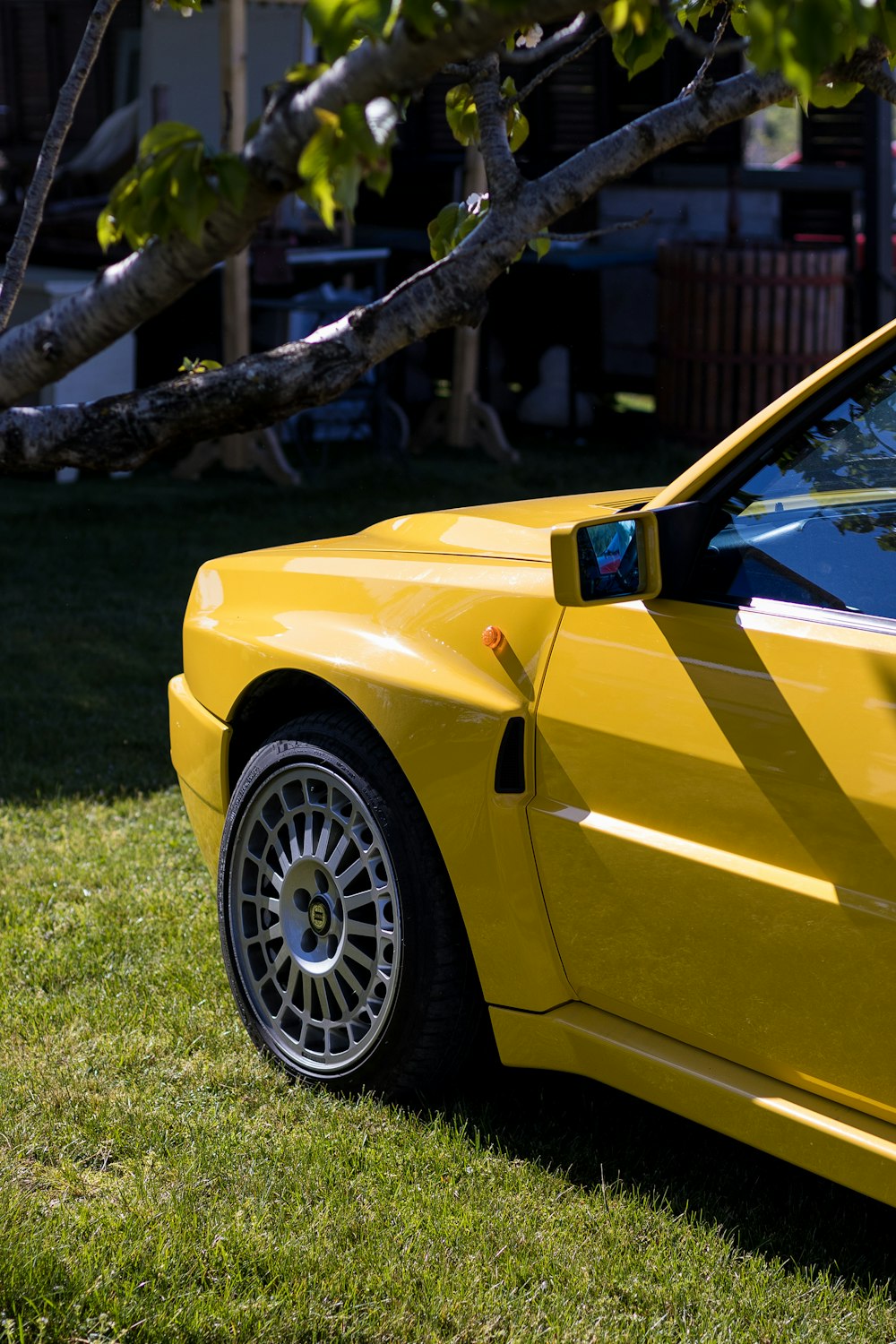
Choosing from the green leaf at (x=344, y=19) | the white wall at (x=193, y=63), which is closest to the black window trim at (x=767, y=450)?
the green leaf at (x=344, y=19)

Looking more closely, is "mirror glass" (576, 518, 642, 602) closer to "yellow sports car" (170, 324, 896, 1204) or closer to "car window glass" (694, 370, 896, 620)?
"yellow sports car" (170, 324, 896, 1204)

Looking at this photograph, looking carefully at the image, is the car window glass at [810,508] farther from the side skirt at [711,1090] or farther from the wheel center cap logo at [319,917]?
the wheel center cap logo at [319,917]

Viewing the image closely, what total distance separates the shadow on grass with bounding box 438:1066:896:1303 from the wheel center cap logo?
43cm

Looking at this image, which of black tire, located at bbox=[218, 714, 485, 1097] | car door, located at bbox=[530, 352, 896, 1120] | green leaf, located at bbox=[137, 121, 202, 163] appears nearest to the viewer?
green leaf, located at bbox=[137, 121, 202, 163]

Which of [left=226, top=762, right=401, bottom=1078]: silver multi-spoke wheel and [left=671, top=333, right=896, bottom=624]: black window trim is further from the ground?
[left=671, top=333, right=896, bottom=624]: black window trim

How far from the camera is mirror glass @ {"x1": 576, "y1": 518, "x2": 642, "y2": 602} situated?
263 centimetres

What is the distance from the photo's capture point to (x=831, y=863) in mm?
2410

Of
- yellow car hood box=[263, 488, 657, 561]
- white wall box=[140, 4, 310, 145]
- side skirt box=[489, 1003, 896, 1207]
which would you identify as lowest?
side skirt box=[489, 1003, 896, 1207]

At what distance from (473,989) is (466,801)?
1.33 ft

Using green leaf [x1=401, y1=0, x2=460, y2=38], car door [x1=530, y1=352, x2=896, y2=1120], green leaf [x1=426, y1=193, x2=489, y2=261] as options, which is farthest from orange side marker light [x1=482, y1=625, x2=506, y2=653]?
green leaf [x1=401, y1=0, x2=460, y2=38]

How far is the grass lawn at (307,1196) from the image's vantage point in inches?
103

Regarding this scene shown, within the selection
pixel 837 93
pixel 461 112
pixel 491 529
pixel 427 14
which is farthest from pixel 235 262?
pixel 427 14

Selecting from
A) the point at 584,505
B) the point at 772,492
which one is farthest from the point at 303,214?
the point at 772,492

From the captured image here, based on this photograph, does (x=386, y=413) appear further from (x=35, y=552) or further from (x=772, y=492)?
(x=772, y=492)
